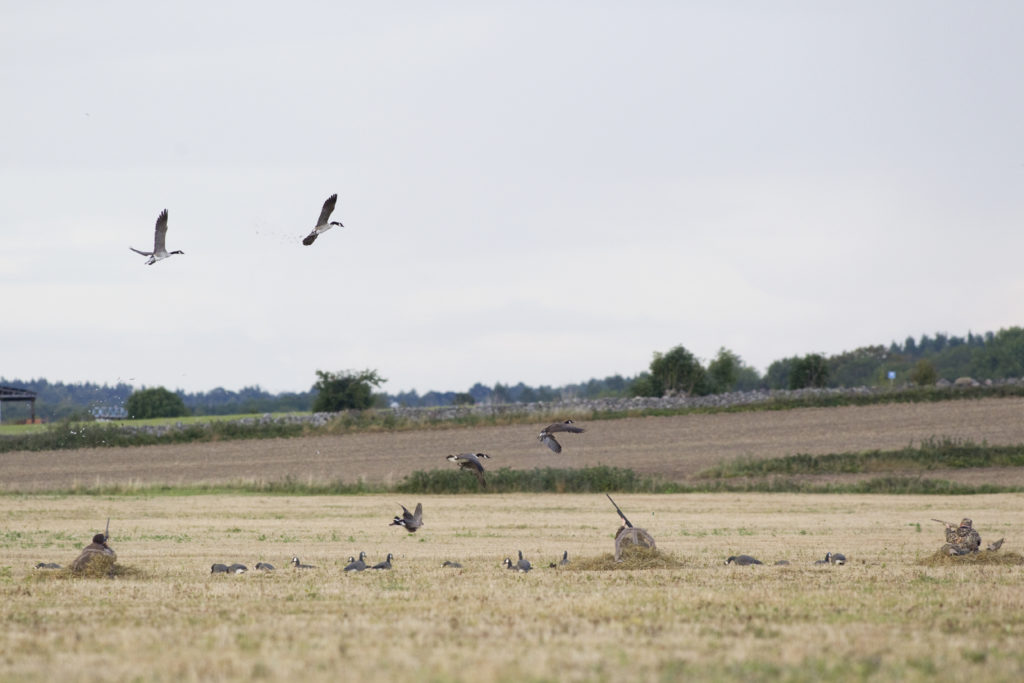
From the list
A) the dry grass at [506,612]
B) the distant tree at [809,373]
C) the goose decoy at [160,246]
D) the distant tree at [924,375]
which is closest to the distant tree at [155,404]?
the distant tree at [809,373]

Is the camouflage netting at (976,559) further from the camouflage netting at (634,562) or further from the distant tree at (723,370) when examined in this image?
the distant tree at (723,370)

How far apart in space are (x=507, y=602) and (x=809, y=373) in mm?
99851

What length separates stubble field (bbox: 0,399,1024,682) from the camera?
1053 centimetres

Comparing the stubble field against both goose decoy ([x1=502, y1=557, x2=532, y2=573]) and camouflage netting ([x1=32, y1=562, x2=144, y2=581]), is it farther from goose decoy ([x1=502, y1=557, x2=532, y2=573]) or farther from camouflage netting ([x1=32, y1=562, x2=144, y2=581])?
goose decoy ([x1=502, y1=557, x2=532, y2=573])

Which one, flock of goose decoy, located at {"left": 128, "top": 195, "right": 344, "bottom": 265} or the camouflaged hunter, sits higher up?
flock of goose decoy, located at {"left": 128, "top": 195, "right": 344, "bottom": 265}

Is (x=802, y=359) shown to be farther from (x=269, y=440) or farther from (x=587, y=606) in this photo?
(x=587, y=606)

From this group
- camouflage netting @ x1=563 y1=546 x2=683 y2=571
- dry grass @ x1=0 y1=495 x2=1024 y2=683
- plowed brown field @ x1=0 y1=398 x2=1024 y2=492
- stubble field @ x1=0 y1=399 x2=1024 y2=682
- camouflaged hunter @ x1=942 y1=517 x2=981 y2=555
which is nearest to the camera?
dry grass @ x1=0 y1=495 x2=1024 y2=683

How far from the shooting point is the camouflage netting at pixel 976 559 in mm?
20047

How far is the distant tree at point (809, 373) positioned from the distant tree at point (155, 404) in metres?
56.3

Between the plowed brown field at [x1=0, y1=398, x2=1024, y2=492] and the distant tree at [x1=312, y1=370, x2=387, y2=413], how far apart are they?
18.5 m

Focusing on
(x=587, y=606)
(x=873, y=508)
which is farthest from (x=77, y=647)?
(x=873, y=508)

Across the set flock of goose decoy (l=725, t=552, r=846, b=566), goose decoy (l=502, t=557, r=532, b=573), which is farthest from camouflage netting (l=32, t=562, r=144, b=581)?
flock of goose decoy (l=725, t=552, r=846, b=566)

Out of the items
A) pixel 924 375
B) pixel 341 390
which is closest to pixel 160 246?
pixel 341 390

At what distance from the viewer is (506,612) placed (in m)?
14.0
